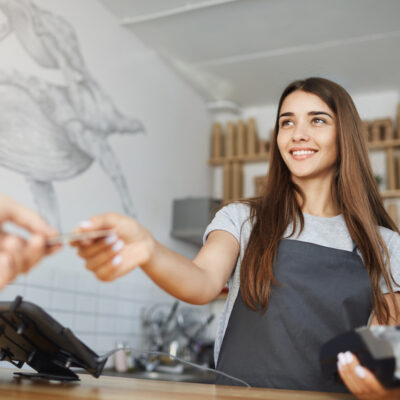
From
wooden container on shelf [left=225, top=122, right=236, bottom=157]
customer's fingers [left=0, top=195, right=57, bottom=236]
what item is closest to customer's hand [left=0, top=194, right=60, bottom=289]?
customer's fingers [left=0, top=195, right=57, bottom=236]

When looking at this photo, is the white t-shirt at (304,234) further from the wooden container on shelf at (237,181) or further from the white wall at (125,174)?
the wooden container on shelf at (237,181)

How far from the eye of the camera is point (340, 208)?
1395 mm

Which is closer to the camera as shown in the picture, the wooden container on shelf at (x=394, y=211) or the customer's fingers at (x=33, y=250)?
the customer's fingers at (x=33, y=250)

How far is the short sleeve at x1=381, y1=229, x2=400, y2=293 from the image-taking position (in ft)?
4.00

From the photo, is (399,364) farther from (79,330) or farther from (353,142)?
(79,330)

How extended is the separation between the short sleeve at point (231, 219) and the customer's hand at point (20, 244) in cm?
67

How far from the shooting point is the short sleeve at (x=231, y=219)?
1.24 m

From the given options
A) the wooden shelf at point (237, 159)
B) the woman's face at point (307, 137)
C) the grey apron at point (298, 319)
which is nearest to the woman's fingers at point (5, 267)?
the grey apron at point (298, 319)

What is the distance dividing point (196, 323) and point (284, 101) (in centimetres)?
240

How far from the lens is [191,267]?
0.91 meters

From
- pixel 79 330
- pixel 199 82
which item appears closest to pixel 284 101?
pixel 79 330

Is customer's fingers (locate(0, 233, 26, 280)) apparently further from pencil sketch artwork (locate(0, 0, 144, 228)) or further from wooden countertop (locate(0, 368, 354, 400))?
pencil sketch artwork (locate(0, 0, 144, 228))

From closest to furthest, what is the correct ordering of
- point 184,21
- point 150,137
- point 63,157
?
point 63,157 < point 184,21 < point 150,137

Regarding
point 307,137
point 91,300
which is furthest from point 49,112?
point 307,137
